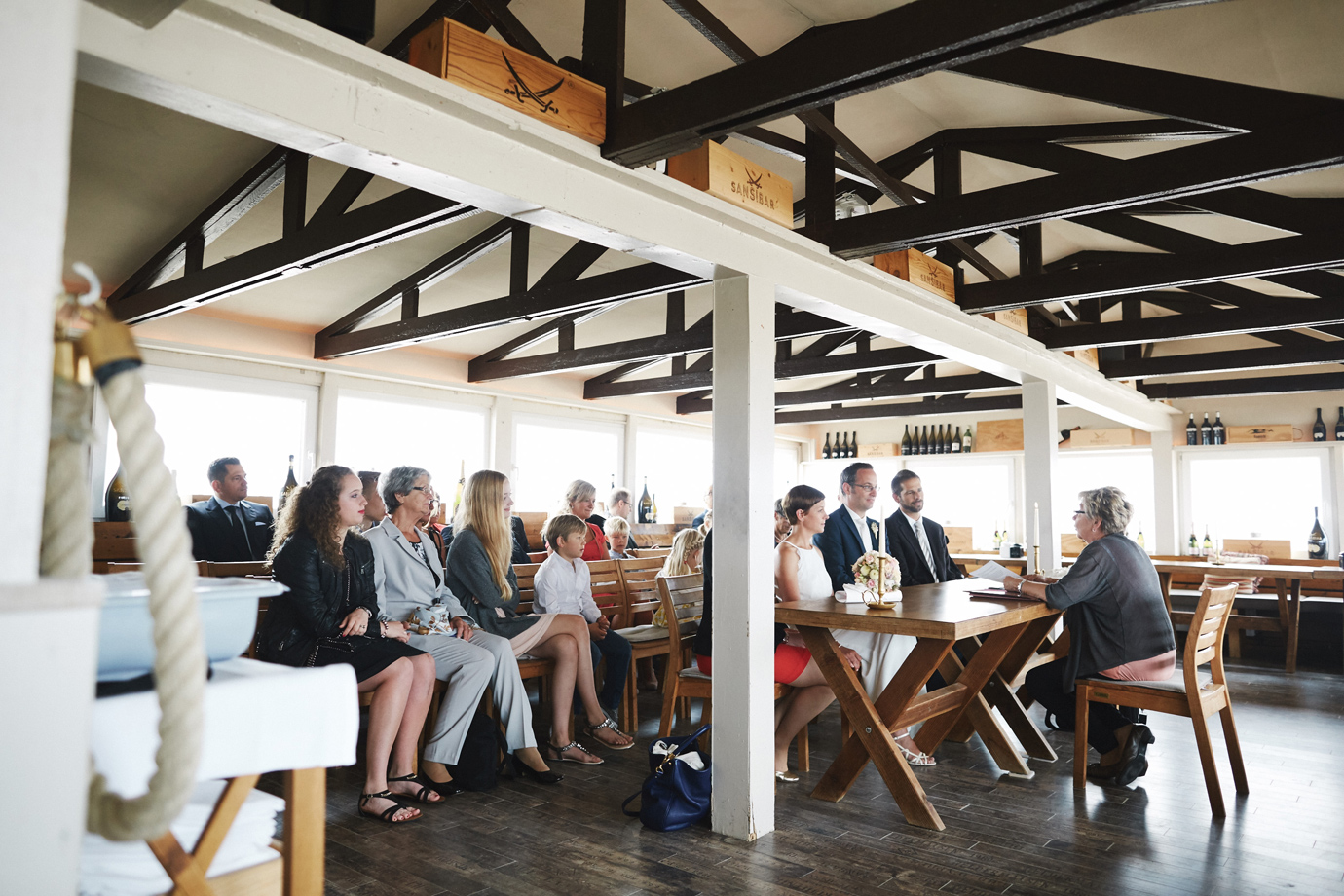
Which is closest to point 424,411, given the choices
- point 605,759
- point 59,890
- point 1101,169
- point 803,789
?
point 605,759

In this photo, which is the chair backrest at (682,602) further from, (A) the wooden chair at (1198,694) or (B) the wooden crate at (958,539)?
(B) the wooden crate at (958,539)

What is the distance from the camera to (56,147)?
43.8 inches

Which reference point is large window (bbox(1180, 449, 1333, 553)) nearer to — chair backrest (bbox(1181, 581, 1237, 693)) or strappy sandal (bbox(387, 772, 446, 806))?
chair backrest (bbox(1181, 581, 1237, 693))

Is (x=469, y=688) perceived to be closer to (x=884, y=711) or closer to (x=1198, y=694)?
(x=884, y=711)

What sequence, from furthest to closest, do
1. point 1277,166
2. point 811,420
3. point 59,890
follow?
point 811,420 < point 1277,166 < point 59,890

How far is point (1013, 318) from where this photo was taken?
5.46 meters

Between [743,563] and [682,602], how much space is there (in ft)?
3.82

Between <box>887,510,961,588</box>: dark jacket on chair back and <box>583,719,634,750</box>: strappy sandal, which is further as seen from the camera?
<box>887,510,961,588</box>: dark jacket on chair back

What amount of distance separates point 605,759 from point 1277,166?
3.48 meters

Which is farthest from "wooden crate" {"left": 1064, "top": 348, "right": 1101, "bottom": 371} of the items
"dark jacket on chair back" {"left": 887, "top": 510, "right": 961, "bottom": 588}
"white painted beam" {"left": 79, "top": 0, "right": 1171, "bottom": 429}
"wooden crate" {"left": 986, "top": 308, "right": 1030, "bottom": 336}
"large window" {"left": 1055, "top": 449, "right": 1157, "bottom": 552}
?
"white painted beam" {"left": 79, "top": 0, "right": 1171, "bottom": 429}

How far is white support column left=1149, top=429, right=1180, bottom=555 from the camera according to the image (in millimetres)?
8930

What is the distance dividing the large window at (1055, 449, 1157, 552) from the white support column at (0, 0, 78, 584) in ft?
31.3

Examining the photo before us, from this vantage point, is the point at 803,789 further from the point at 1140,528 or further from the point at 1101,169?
the point at 1140,528

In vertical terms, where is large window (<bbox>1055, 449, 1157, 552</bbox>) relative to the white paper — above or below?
above
